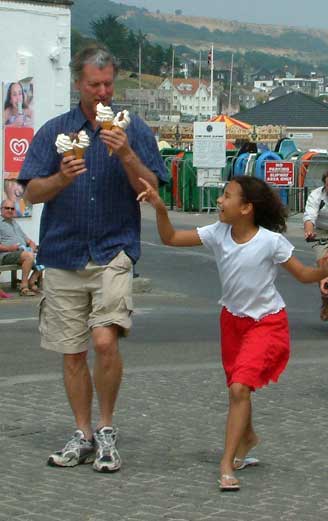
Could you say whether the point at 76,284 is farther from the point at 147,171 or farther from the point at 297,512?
the point at 297,512

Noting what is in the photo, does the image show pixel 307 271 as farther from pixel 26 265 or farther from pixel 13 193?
pixel 13 193

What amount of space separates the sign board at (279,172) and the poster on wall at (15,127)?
15.2 meters

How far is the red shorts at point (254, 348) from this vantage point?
6352 millimetres

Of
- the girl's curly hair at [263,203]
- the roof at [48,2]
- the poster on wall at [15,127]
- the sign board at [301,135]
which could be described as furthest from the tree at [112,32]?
the girl's curly hair at [263,203]

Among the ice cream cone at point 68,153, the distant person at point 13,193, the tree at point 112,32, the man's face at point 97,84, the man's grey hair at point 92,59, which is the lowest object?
the distant person at point 13,193

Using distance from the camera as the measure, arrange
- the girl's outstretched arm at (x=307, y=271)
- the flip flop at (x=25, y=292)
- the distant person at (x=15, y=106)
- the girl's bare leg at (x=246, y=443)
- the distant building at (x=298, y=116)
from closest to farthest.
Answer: the girl's outstretched arm at (x=307, y=271) → the girl's bare leg at (x=246, y=443) → the flip flop at (x=25, y=292) → the distant person at (x=15, y=106) → the distant building at (x=298, y=116)

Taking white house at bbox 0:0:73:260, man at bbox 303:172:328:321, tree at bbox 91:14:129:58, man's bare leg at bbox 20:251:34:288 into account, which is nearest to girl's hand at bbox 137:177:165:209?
man at bbox 303:172:328:321

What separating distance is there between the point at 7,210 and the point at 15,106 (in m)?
1.38

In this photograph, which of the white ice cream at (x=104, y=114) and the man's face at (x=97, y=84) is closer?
the white ice cream at (x=104, y=114)

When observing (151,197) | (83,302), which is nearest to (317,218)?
(83,302)

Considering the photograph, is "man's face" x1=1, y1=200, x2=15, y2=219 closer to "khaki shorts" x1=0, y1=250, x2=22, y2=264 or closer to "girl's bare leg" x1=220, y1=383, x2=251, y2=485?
"khaki shorts" x1=0, y1=250, x2=22, y2=264

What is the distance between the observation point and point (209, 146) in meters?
32.8

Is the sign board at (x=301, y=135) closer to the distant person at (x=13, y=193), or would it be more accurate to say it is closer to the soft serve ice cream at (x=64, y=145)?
the distant person at (x=13, y=193)

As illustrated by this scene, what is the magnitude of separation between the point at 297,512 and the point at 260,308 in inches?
42.8
